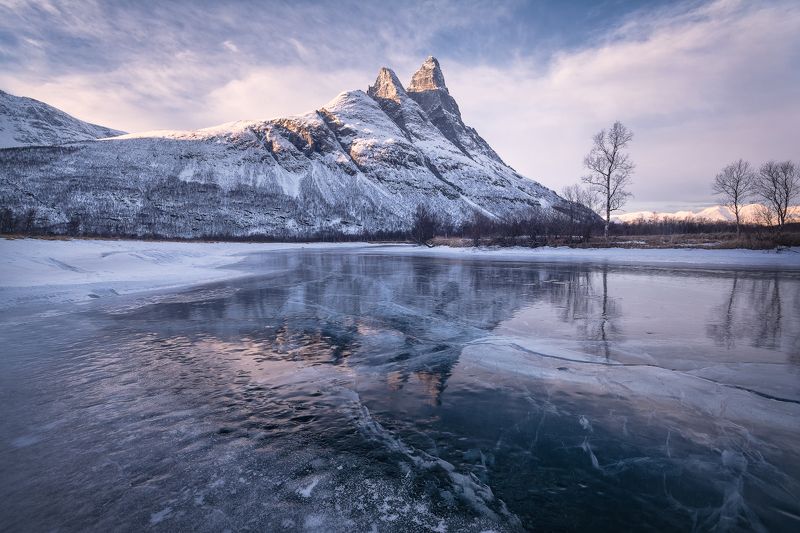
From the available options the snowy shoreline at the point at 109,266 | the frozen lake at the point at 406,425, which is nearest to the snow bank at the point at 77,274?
the snowy shoreline at the point at 109,266

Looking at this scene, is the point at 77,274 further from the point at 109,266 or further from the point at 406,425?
the point at 406,425

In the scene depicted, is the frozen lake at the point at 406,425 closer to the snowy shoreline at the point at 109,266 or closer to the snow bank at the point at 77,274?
the snow bank at the point at 77,274

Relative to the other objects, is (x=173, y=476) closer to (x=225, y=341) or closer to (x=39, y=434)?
(x=39, y=434)

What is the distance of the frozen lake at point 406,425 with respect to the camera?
3.56m

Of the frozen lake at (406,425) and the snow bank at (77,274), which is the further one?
the snow bank at (77,274)

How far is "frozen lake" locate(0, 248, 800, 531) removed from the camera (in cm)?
356

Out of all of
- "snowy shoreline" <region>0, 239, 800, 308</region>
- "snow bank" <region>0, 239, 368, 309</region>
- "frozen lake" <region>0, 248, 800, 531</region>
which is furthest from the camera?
"snowy shoreline" <region>0, 239, 800, 308</region>

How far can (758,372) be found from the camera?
6711mm

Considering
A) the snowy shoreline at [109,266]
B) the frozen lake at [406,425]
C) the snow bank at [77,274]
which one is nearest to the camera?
the frozen lake at [406,425]

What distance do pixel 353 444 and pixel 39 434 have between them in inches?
162

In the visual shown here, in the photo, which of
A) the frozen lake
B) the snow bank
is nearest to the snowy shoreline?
the snow bank

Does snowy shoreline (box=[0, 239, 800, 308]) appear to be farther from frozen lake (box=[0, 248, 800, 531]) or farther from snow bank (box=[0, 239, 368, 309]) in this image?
frozen lake (box=[0, 248, 800, 531])

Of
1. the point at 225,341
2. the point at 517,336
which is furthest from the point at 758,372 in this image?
the point at 225,341

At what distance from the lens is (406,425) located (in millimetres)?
→ 5160
